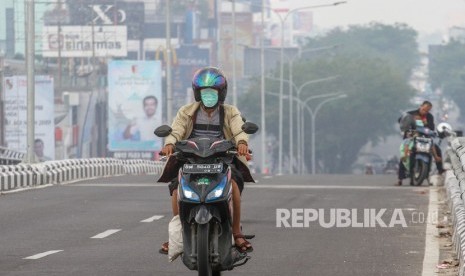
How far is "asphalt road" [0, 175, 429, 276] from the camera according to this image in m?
14.2

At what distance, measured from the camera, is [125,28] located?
13075 centimetres

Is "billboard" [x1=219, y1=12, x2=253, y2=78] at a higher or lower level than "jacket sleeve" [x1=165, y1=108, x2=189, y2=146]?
higher

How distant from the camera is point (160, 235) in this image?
17.8 metres

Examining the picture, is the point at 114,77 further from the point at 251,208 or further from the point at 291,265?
the point at 291,265

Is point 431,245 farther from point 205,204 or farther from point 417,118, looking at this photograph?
point 417,118

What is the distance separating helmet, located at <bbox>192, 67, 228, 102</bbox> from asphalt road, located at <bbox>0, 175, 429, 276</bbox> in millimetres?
1875

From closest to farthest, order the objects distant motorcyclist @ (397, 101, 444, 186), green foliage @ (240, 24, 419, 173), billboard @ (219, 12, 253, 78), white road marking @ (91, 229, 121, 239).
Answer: white road marking @ (91, 229, 121, 239) < distant motorcyclist @ (397, 101, 444, 186) < green foliage @ (240, 24, 419, 173) < billboard @ (219, 12, 253, 78)

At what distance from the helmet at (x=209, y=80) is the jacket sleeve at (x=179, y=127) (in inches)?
8.0

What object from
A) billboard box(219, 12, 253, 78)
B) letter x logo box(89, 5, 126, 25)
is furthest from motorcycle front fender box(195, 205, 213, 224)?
billboard box(219, 12, 253, 78)

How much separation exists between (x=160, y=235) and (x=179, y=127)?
17.8 ft

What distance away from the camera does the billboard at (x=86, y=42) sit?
410ft

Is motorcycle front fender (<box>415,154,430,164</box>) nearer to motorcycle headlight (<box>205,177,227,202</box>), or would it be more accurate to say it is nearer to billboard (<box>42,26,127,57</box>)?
motorcycle headlight (<box>205,177,227,202</box>)

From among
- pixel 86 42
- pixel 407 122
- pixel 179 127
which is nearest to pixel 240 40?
pixel 86 42

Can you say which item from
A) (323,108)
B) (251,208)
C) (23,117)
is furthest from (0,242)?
(323,108)
